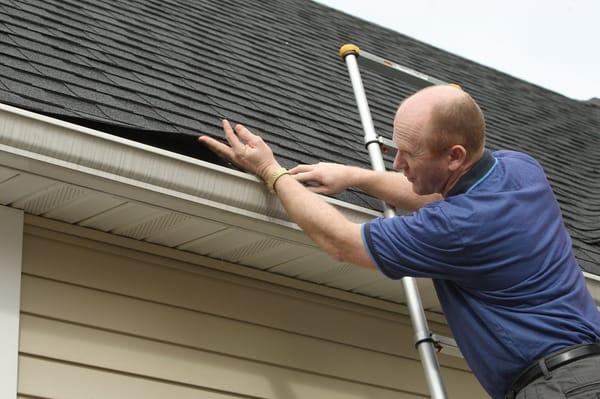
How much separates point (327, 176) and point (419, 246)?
2.79ft

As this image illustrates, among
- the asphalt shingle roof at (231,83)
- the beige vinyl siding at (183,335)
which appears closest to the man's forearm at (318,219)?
the asphalt shingle roof at (231,83)

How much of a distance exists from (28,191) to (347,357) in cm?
158

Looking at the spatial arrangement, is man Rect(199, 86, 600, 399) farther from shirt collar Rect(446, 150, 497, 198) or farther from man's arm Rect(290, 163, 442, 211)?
man's arm Rect(290, 163, 442, 211)

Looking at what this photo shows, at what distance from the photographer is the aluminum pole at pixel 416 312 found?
3.48 metres

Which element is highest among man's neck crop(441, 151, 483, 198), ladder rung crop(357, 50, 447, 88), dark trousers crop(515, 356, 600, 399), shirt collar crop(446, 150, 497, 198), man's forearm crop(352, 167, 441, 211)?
ladder rung crop(357, 50, 447, 88)

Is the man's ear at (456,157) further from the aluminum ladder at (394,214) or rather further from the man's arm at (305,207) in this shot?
the aluminum ladder at (394,214)

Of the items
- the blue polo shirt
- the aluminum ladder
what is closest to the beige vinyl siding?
the aluminum ladder

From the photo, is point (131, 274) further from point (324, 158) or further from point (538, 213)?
→ point (538, 213)

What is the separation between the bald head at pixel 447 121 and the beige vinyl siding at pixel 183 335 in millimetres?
1322

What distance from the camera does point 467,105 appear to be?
132 inches

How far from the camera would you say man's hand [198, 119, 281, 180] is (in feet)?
12.8

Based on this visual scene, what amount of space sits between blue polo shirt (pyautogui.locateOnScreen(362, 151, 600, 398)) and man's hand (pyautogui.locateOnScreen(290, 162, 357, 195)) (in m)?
0.66

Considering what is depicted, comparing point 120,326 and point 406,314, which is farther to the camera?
point 406,314

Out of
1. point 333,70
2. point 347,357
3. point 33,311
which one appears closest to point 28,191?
point 33,311
